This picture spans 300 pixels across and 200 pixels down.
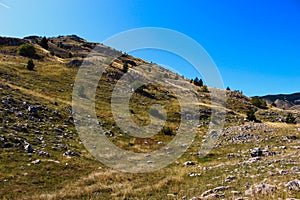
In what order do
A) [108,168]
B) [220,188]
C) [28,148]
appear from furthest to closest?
[108,168] < [28,148] < [220,188]

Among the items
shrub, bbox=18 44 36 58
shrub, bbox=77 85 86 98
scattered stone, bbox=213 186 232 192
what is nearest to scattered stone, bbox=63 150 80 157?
scattered stone, bbox=213 186 232 192

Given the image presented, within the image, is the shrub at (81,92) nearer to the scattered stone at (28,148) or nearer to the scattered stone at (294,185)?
the scattered stone at (28,148)

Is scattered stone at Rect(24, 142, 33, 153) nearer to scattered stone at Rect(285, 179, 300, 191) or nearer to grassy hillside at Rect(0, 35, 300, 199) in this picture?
grassy hillside at Rect(0, 35, 300, 199)

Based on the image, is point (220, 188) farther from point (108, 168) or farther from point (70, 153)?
point (70, 153)

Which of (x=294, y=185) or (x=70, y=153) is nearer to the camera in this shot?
(x=294, y=185)

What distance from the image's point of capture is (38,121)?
100.0ft

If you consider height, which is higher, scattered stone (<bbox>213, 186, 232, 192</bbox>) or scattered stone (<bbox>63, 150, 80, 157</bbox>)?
scattered stone (<bbox>63, 150, 80, 157</bbox>)

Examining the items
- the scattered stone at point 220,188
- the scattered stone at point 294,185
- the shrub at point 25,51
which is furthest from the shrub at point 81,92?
the scattered stone at point 294,185

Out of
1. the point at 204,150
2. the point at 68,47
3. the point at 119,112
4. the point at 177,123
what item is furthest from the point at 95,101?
the point at 68,47

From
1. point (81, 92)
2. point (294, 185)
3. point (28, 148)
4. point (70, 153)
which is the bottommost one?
point (294, 185)

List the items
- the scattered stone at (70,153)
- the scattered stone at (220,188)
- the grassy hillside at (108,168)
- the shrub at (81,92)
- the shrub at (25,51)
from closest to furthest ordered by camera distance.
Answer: the scattered stone at (220,188), the grassy hillside at (108,168), the scattered stone at (70,153), the shrub at (81,92), the shrub at (25,51)

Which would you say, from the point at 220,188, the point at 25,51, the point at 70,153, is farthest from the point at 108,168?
the point at 25,51

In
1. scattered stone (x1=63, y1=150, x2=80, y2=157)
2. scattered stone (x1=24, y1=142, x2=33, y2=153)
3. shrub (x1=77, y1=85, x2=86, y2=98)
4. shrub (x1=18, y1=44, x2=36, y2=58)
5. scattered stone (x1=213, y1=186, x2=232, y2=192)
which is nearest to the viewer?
scattered stone (x1=213, y1=186, x2=232, y2=192)

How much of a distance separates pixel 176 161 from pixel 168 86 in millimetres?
58984
